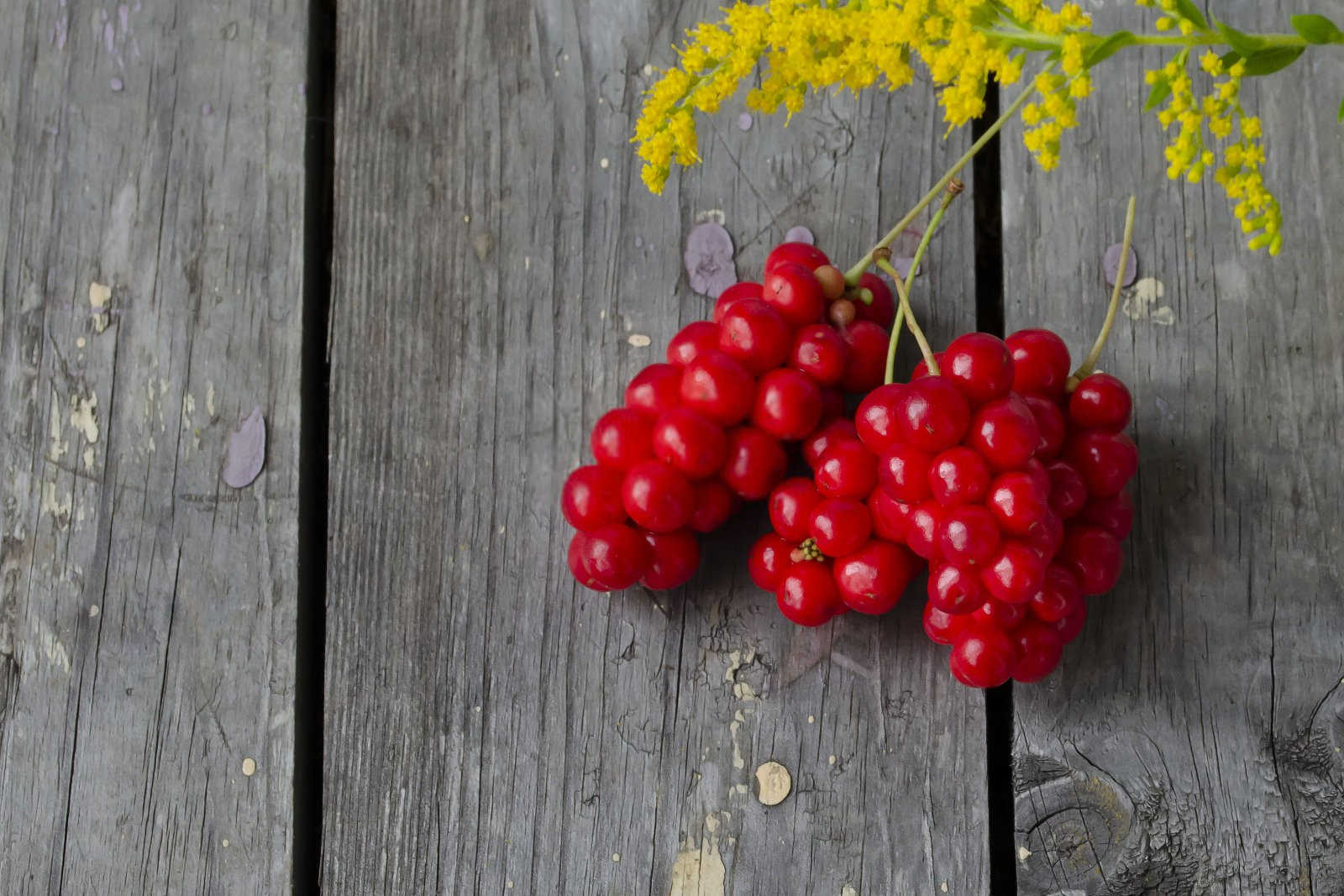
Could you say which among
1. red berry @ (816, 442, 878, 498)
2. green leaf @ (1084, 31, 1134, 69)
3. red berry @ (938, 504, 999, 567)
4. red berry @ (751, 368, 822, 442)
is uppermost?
green leaf @ (1084, 31, 1134, 69)

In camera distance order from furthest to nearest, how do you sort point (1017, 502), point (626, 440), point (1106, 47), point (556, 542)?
point (556, 542) → point (626, 440) → point (1017, 502) → point (1106, 47)

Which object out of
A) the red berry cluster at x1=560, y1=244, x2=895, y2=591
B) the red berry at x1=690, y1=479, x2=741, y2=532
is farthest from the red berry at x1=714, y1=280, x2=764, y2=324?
the red berry at x1=690, y1=479, x2=741, y2=532

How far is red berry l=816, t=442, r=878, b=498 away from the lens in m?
0.67

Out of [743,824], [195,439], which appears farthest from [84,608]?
[743,824]

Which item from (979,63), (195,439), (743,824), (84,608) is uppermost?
(979,63)

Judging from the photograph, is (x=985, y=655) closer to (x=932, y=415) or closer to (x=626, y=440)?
(x=932, y=415)

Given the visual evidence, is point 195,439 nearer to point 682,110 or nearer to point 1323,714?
point 682,110

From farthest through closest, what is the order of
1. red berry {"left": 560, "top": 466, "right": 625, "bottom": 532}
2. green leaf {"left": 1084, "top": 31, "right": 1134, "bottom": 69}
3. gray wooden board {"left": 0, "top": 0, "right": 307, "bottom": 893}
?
gray wooden board {"left": 0, "top": 0, "right": 307, "bottom": 893}
red berry {"left": 560, "top": 466, "right": 625, "bottom": 532}
green leaf {"left": 1084, "top": 31, "right": 1134, "bottom": 69}

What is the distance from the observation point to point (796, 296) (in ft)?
2.29

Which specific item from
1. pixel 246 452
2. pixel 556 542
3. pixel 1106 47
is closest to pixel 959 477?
pixel 1106 47

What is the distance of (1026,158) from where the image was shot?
2.76 ft

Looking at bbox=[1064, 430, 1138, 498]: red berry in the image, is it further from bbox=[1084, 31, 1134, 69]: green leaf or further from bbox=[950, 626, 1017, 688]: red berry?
bbox=[1084, 31, 1134, 69]: green leaf

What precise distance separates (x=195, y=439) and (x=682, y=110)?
509 mm

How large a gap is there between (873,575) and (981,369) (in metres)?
0.15
